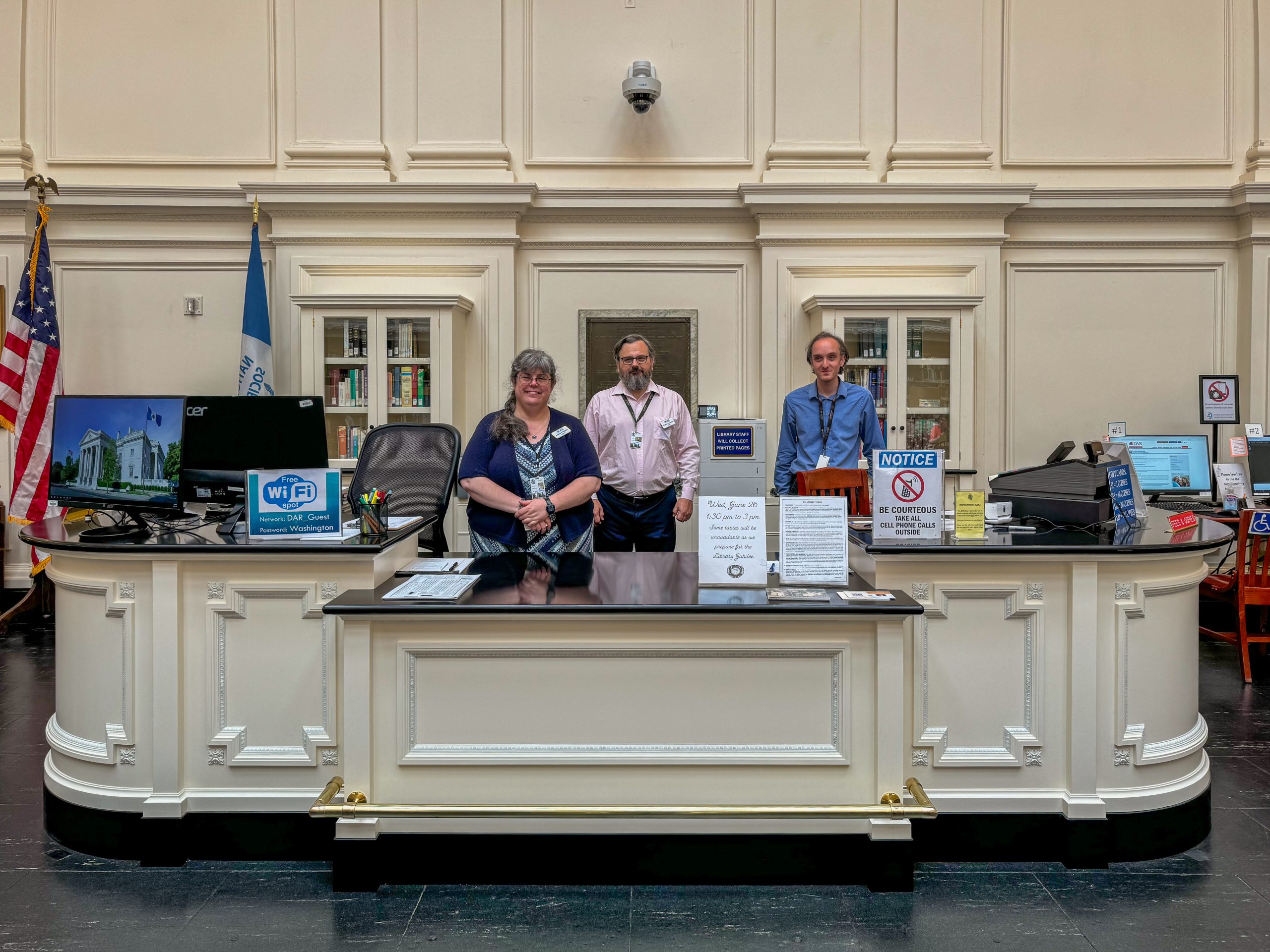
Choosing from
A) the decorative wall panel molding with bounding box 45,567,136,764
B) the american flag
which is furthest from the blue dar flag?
the decorative wall panel molding with bounding box 45,567,136,764

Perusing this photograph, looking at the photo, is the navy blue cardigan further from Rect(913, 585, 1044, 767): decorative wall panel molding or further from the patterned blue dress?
Rect(913, 585, 1044, 767): decorative wall panel molding

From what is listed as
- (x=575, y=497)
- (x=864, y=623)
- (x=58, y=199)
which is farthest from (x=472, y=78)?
(x=864, y=623)

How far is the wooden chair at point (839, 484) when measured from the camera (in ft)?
12.4

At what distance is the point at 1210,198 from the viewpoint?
19.5 ft

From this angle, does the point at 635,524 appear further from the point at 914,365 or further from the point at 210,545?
the point at 914,365

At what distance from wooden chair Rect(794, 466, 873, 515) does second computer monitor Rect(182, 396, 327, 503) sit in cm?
201

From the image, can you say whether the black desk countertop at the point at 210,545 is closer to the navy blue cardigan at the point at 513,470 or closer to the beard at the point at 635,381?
the navy blue cardigan at the point at 513,470

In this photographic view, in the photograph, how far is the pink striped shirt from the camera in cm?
438

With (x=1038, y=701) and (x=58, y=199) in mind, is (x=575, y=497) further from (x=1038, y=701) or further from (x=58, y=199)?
(x=58, y=199)

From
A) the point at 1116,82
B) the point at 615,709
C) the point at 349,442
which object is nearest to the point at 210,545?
the point at 615,709

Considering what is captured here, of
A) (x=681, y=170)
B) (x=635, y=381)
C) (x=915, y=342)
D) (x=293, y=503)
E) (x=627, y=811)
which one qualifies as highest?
(x=681, y=170)

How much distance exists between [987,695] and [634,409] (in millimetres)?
2376

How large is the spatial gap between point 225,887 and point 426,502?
2.06 meters

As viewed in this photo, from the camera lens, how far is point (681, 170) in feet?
19.9
